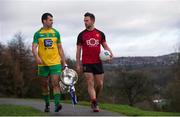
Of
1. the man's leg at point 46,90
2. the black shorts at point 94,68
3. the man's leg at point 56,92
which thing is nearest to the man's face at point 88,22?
the black shorts at point 94,68

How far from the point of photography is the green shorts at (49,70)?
32.0 feet

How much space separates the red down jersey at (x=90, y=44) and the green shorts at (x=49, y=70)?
24.0 inches

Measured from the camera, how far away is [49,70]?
32.3 ft

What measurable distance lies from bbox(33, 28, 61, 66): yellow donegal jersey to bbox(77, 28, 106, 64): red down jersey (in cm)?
59

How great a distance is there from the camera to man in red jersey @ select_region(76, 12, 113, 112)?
9.95 metres

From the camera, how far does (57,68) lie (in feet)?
32.1

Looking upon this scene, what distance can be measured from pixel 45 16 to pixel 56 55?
0.84 metres

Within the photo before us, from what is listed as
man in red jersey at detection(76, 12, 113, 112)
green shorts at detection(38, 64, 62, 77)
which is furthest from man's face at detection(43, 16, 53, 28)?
green shorts at detection(38, 64, 62, 77)

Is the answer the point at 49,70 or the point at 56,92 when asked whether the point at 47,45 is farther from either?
the point at 56,92

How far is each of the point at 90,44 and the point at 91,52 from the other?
171mm

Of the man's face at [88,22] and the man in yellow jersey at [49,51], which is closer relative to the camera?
the man in yellow jersey at [49,51]

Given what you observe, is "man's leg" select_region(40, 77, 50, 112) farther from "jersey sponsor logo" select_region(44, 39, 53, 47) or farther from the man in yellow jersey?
"jersey sponsor logo" select_region(44, 39, 53, 47)

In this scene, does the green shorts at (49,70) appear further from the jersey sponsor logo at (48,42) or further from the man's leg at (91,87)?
the man's leg at (91,87)

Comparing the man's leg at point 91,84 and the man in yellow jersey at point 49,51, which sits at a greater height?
the man in yellow jersey at point 49,51
